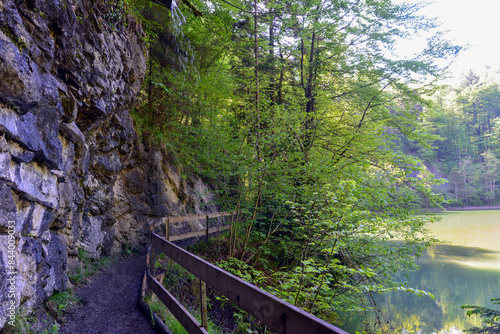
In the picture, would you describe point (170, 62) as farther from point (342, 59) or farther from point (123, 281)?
point (123, 281)

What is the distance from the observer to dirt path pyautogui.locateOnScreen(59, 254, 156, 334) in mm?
3096

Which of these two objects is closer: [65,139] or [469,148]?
[65,139]

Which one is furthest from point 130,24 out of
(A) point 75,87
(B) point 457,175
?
(B) point 457,175

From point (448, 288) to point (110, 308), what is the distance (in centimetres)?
1402

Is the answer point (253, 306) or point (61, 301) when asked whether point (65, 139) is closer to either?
point (61, 301)

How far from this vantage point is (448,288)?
11.6m

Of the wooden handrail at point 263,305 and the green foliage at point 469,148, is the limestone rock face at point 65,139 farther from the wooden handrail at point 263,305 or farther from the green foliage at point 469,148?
the green foliage at point 469,148

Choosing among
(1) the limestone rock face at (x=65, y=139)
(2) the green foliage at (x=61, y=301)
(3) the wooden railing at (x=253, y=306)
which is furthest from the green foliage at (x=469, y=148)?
(2) the green foliage at (x=61, y=301)

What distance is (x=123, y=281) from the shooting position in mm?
4953

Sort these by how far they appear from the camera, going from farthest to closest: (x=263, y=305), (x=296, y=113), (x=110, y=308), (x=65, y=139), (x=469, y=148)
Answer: (x=469, y=148)
(x=296, y=113)
(x=65, y=139)
(x=110, y=308)
(x=263, y=305)

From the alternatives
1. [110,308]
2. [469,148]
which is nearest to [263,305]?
[110,308]

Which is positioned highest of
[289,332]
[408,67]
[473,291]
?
[408,67]

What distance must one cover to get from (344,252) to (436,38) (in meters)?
7.75

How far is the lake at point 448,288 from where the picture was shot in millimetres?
9078
